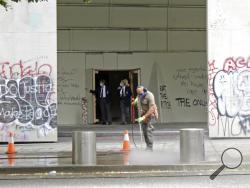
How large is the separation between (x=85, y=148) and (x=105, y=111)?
1109cm

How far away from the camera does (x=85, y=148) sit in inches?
538

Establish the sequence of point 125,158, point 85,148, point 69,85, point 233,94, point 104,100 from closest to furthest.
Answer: point 85,148, point 125,158, point 233,94, point 104,100, point 69,85

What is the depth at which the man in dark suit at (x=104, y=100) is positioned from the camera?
2423cm

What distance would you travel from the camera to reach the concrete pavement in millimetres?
13070

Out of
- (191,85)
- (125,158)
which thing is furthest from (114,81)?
(125,158)

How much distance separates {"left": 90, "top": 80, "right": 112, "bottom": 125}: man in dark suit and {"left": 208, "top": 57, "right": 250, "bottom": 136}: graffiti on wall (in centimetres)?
604

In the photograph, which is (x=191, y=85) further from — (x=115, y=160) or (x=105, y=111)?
(x=115, y=160)

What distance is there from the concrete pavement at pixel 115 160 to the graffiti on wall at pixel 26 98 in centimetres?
68

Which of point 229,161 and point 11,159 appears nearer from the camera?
point 229,161

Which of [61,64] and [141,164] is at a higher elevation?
[61,64]

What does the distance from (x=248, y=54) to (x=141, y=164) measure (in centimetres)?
773

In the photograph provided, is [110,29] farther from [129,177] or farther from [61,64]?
[129,177]

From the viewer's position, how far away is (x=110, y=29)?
2589cm

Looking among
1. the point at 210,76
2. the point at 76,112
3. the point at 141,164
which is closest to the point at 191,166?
the point at 141,164
